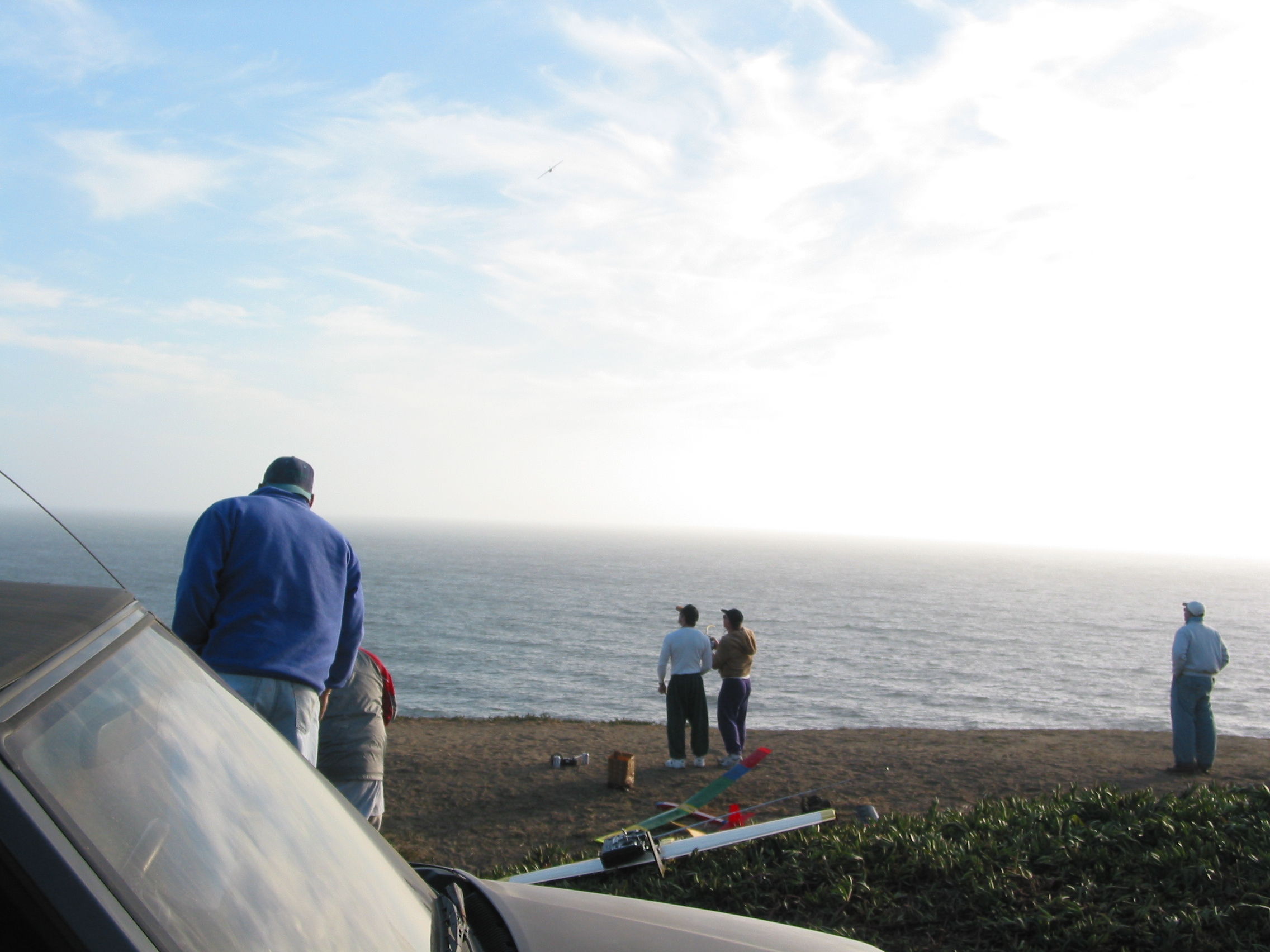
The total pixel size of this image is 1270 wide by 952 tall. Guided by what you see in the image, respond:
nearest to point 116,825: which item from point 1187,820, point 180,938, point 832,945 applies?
point 180,938

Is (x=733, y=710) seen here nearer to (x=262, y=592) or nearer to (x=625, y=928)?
(x=262, y=592)

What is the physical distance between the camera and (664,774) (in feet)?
33.6

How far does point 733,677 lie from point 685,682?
1.85ft

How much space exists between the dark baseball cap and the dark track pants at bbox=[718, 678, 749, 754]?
7.23m

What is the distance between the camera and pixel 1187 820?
5.13 metres

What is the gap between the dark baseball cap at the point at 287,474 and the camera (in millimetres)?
3961

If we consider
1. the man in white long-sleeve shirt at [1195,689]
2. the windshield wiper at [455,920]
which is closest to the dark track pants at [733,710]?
the man in white long-sleeve shirt at [1195,689]

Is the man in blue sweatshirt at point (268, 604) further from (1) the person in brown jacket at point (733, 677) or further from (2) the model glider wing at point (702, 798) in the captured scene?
(1) the person in brown jacket at point (733, 677)

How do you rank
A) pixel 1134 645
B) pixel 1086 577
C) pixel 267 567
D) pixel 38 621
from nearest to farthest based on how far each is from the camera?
pixel 38 621 → pixel 267 567 → pixel 1134 645 → pixel 1086 577

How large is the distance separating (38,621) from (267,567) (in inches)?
95.8

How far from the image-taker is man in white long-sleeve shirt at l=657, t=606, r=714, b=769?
33.2 feet

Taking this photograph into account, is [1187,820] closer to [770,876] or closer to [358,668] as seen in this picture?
[770,876]

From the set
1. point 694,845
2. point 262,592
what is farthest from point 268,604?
point 694,845

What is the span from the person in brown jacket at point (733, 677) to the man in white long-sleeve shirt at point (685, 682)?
0.19 metres
